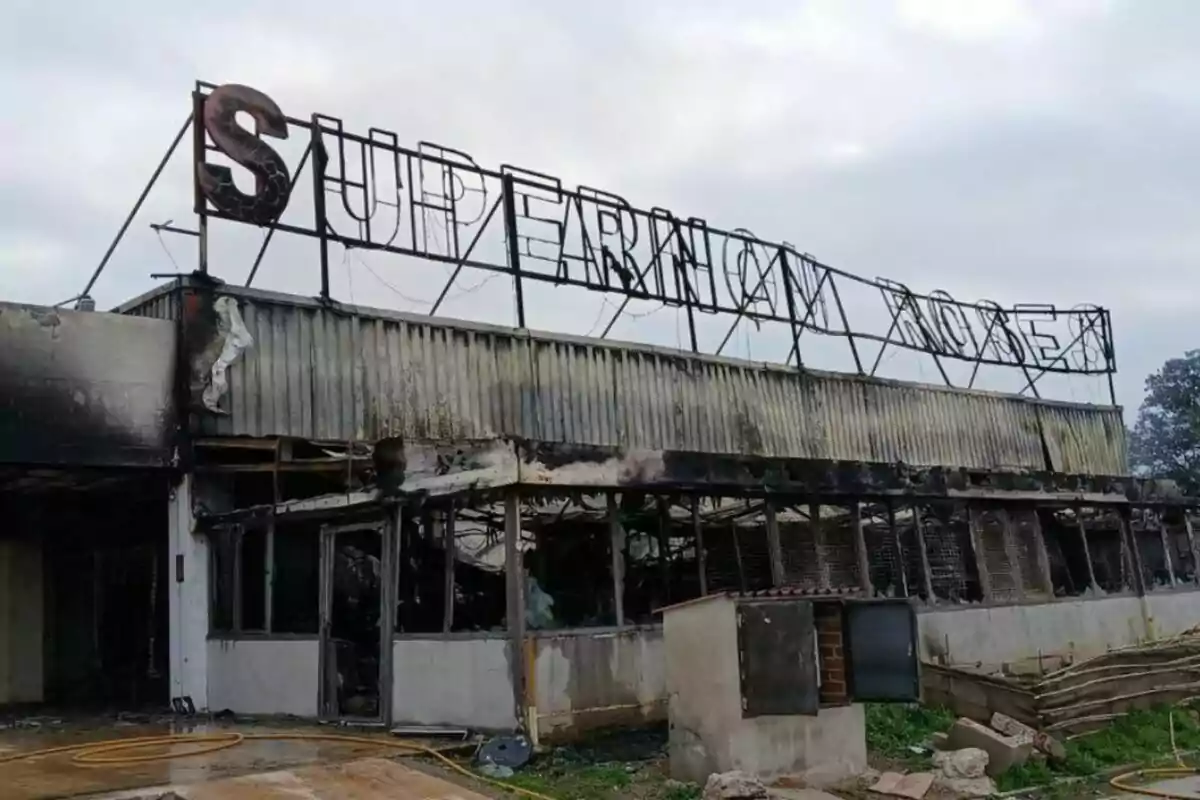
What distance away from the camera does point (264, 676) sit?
41.5ft

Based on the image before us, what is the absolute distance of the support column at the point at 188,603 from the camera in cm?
1356

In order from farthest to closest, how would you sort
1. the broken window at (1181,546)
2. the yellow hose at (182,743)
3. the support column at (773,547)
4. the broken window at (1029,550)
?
the broken window at (1181,546)
the broken window at (1029,550)
the support column at (773,547)
the yellow hose at (182,743)

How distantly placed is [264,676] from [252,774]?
427cm

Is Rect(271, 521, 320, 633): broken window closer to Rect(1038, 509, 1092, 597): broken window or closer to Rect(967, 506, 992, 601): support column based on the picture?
Rect(967, 506, 992, 601): support column

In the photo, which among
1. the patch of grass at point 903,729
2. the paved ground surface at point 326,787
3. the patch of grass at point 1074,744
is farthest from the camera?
the patch of grass at point 903,729

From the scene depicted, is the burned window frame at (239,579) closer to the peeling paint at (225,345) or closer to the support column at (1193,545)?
the peeling paint at (225,345)

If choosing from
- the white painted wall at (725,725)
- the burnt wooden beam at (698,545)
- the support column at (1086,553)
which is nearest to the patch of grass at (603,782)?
the white painted wall at (725,725)

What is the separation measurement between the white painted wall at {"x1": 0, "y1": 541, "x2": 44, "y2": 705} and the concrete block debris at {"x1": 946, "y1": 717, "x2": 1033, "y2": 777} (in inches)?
521

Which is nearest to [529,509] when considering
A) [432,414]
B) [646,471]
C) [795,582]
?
[646,471]

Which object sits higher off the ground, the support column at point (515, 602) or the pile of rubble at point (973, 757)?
the support column at point (515, 602)

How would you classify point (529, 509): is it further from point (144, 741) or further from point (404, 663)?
point (144, 741)

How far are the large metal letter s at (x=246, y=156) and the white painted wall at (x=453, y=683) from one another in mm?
7205

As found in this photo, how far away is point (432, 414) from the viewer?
16.5m

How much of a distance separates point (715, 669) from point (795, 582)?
4.26m
